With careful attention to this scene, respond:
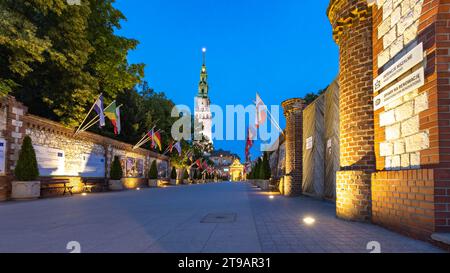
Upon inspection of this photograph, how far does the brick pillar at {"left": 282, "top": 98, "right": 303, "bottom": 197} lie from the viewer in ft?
57.2

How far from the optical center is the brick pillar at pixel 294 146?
57.2 feet

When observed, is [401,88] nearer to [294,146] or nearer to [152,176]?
[294,146]

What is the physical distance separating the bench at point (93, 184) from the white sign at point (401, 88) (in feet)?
63.7

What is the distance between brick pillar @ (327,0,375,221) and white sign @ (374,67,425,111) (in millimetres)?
544

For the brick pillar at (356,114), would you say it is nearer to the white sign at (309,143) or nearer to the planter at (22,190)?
the white sign at (309,143)

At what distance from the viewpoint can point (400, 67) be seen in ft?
20.6

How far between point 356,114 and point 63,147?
57.1ft

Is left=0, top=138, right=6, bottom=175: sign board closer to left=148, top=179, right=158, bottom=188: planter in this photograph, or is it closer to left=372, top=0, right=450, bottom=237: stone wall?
left=372, top=0, right=450, bottom=237: stone wall

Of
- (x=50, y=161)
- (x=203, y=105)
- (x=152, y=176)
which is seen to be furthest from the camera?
(x=203, y=105)

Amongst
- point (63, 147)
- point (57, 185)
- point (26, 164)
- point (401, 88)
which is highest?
point (401, 88)

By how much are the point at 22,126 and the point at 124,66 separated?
6791mm

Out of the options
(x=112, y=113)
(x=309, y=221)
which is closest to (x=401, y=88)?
(x=309, y=221)

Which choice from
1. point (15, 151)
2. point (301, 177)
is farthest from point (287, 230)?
point (15, 151)

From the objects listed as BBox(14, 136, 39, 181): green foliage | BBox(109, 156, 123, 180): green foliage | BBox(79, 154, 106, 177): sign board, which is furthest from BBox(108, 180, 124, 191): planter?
BBox(14, 136, 39, 181): green foliage
